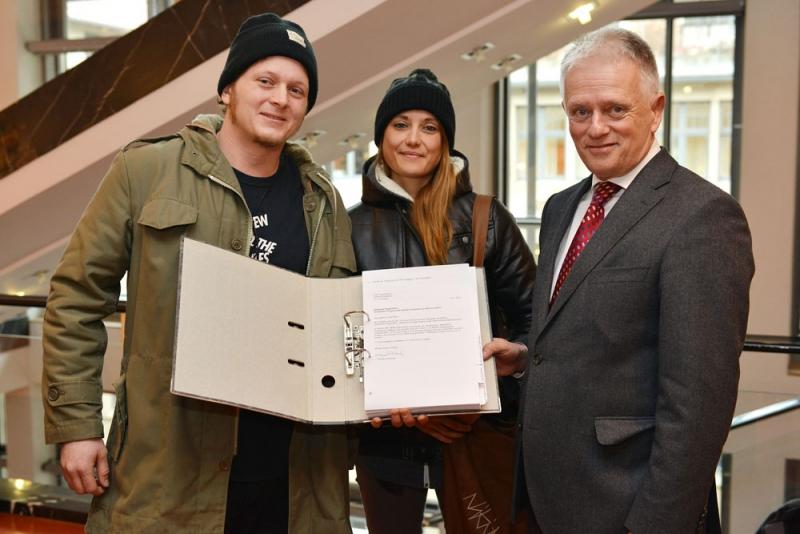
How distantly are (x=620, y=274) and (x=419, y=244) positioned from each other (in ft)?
2.73

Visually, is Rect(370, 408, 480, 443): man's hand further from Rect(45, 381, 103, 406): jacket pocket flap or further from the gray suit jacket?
Rect(45, 381, 103, 406): jacket pocket flap

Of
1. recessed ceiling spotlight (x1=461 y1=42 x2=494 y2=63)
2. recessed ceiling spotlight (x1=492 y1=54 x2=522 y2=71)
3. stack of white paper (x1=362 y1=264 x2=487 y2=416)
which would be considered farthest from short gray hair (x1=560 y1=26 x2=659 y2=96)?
recessed ceiling spotlight (x1=492 y1=54 x2=522 y2=71)

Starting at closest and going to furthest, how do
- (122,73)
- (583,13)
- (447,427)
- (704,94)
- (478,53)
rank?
(447,427) → (122,73) → (478,53) → (583,13) → (704,94)

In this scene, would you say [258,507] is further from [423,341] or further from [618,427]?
[618,427]

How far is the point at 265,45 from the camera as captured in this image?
6.95 feet

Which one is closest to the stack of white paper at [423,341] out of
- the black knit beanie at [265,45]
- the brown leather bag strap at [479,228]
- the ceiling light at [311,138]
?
the brown leather bag strap at [479,228]

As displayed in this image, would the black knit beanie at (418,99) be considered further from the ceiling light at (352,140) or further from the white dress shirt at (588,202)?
the ceiling light at (352,140)

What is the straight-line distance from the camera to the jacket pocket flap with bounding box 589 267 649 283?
5.57 ft

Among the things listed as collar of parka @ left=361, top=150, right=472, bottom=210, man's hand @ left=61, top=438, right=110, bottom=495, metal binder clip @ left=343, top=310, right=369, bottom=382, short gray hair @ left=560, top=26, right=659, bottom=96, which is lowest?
man's hand @ left=61, top=438, right=110, bottom=495

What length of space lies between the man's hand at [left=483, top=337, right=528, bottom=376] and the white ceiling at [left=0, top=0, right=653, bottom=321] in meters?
2.44

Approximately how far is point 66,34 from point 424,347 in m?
9.65

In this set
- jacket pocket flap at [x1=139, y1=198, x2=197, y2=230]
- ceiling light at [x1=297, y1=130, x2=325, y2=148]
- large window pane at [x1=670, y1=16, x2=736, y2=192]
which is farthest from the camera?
large window pane at [x1=670, y1=16, x2=736, y2=192]

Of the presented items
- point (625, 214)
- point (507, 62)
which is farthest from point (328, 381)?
point (507, 62)

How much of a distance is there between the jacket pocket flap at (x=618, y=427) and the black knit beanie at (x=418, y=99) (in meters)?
1.11
